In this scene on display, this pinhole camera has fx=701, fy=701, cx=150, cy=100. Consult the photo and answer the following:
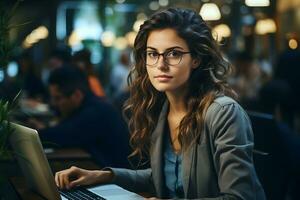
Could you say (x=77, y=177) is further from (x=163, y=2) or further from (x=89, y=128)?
(x=163, y=2)

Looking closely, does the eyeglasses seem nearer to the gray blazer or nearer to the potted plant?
the gray blazer

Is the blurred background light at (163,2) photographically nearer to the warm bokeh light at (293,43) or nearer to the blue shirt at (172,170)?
the warm bokeh light at (293,43)

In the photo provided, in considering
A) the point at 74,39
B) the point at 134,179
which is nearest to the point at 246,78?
the point at 134,179

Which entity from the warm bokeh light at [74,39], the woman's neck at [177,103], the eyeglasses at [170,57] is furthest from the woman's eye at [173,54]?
the warm bokeh light at [74,39]

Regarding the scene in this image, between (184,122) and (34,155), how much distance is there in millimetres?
580

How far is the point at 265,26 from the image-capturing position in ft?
39.2

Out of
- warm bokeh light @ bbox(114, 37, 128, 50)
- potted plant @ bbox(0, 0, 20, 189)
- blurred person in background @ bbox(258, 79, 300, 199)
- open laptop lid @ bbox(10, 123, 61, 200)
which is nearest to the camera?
potted plant @ bbox(0, 0, 20, 189)

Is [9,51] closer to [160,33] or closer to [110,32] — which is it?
[160,33]

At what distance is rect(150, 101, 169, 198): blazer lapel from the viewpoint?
2660mm

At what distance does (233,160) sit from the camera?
2297mm

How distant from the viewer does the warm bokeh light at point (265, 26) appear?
11.7 m

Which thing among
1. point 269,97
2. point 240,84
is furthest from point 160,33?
point 240,84

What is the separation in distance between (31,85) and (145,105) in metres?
8.45

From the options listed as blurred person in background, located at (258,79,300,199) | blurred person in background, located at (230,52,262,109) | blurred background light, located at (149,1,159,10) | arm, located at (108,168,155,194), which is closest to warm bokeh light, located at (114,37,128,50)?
blurred background light, located at (149,1,159,10)
